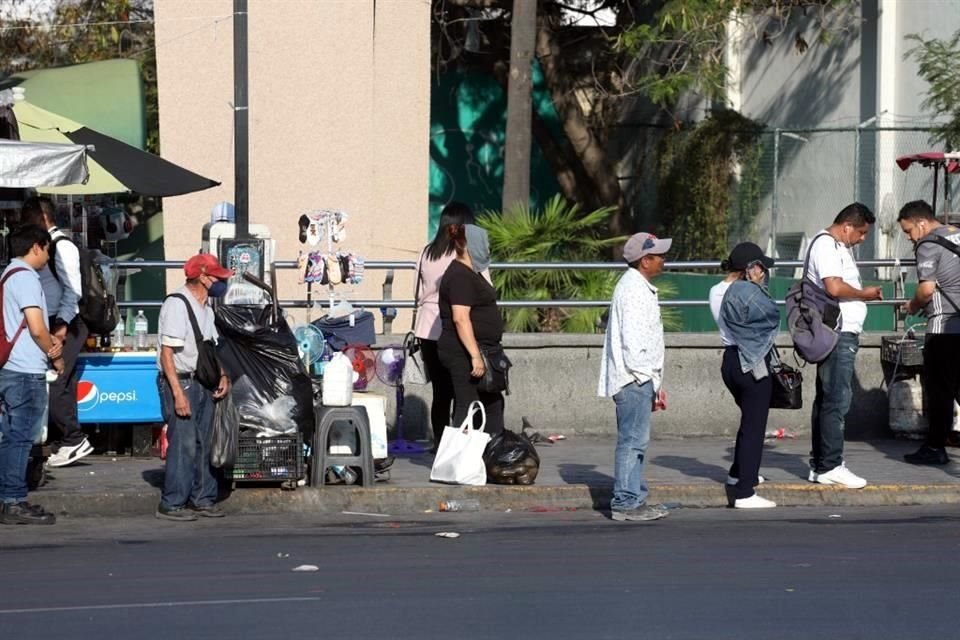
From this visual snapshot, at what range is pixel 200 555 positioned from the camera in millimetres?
8719

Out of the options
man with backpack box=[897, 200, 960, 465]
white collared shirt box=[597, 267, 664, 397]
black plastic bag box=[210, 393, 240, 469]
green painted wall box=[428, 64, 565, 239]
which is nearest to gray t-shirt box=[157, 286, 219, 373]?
black plastic bag box=[210, 393, 240, 469]

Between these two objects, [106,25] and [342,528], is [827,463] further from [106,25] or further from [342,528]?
[106,25]

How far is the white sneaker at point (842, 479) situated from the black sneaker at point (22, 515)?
5.25 metres

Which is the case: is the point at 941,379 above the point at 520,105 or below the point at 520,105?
below

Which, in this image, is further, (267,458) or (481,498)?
(481,498)

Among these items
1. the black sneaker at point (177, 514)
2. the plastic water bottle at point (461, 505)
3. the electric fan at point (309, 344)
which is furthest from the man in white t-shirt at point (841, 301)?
the black sneaker at point (177, 514)

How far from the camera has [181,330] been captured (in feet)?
31.7

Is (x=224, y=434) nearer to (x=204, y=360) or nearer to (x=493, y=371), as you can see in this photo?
(x=204, y=360)

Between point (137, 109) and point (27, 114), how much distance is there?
4.11 metres

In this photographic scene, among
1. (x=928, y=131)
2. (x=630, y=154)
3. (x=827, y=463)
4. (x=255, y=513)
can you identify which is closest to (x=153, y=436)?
(x=255, y=513)

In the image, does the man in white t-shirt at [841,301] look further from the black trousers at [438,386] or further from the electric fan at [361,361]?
the electric fan at [361,361]

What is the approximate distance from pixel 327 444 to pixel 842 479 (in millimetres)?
3574

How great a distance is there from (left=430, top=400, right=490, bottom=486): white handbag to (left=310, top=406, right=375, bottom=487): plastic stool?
1.63 ft

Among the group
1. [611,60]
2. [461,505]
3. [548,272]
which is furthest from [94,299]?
[611,60]
